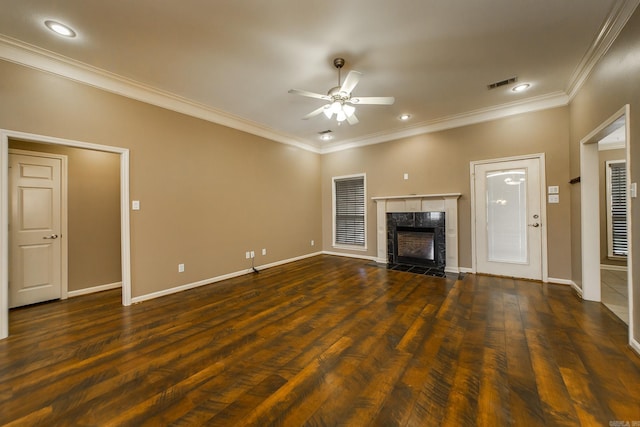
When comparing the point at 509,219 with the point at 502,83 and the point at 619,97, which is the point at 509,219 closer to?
the point at 502,83

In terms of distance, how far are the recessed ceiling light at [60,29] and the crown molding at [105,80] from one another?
18.7 inches

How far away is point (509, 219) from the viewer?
4254mm

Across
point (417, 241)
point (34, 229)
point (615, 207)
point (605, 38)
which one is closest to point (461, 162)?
point (417, 241)

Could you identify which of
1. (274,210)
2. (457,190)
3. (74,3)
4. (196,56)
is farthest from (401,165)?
(74,3)

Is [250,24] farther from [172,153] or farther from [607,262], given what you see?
[607,262]

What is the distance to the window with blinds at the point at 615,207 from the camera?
4863 millimetres

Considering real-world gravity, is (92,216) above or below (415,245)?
above

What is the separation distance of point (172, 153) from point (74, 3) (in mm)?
1892

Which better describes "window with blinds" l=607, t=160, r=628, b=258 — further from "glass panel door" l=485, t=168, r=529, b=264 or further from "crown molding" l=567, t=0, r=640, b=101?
"crown molding" l=567, t=0, r=640, b=101

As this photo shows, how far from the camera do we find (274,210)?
542 cm

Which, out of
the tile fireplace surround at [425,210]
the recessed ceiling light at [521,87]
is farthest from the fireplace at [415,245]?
the recessed ceiling light at [521,87]

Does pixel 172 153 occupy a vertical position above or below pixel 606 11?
below

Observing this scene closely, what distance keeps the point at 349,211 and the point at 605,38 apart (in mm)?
4788

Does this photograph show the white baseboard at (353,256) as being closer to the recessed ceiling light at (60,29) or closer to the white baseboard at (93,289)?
the white baseboard at (93,289)
